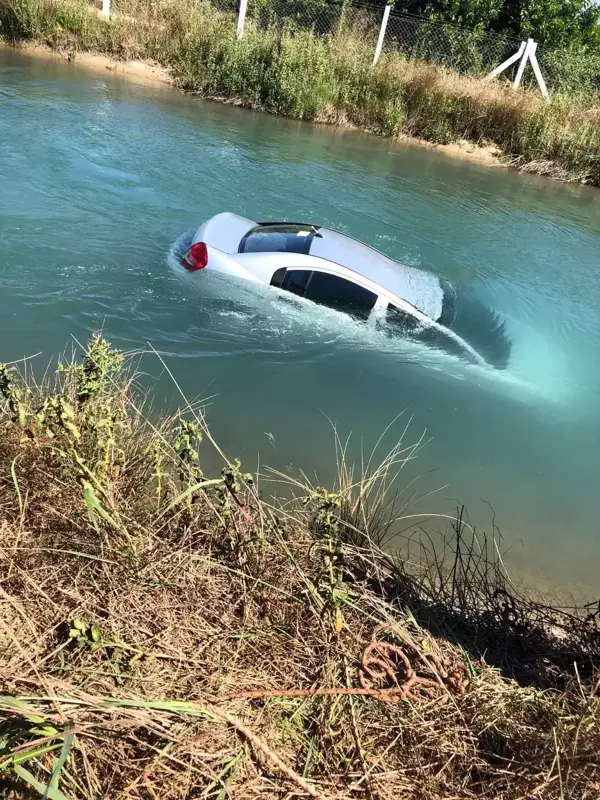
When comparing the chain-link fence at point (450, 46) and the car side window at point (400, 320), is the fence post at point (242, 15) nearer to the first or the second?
the chain-link fence at point (450, 46)

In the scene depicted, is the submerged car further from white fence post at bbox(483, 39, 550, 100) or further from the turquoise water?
white fence post at bbox(483, 39, 550, 100)

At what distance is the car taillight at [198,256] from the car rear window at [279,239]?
442mm

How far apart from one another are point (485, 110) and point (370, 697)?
21227 mm

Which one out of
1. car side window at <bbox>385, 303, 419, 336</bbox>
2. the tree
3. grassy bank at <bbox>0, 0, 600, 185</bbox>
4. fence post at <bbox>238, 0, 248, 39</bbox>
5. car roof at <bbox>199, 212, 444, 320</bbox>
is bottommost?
car side window at <bbox>385, 303, 419, 336</bbox>

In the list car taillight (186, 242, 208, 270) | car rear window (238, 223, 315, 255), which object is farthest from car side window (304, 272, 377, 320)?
car taillight (186, 242, 208, 270)

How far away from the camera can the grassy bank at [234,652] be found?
234 cm

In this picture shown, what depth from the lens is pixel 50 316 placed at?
7.57 m

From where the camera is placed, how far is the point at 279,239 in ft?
26.0

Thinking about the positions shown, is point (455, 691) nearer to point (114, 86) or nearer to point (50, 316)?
point (50, 316)

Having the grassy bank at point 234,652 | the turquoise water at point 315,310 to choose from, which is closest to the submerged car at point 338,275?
the turquoise water at point 315,310

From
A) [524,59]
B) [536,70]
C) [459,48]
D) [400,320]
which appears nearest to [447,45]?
[459,48]

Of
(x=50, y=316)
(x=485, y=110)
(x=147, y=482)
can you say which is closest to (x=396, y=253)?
(x=50, y=316)

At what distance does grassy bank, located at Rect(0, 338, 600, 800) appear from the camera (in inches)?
92.3

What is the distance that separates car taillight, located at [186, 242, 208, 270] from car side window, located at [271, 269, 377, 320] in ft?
3.08
